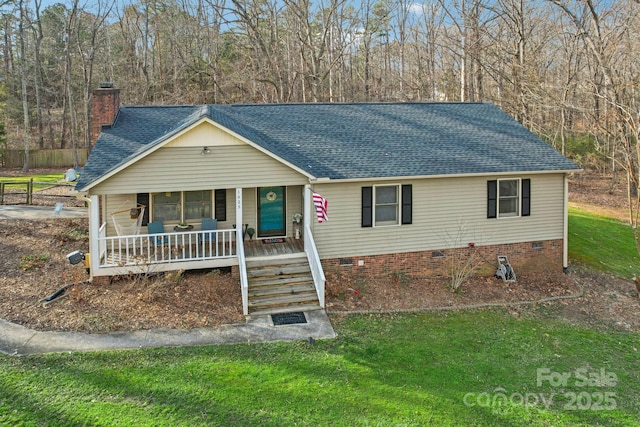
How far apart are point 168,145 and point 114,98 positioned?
4320 mm

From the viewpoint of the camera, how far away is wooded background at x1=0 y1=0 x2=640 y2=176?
27766 mm

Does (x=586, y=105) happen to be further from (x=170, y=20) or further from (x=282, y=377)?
(x=282, y=377)

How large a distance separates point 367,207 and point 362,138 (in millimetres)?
2643

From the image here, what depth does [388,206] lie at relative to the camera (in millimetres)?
13117

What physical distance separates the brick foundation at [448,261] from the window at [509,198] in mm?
970

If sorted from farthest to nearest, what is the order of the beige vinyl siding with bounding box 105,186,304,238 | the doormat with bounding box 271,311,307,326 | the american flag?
1. the beige vinyl siding with bounding box 105,186,304,238
2. the american flag
3. the doormat with bounding box 271,311,307,326

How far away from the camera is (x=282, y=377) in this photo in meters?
8.03

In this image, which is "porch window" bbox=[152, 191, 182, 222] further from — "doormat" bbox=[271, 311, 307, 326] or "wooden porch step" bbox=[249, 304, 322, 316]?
"doormat" bbox=[271, 311, 307, 326]

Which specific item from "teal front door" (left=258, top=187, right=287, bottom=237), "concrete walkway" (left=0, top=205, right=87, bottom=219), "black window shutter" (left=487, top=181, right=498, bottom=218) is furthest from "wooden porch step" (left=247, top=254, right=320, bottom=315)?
"concrete walkway" (left=0, top=205, right=87, bottom=219)

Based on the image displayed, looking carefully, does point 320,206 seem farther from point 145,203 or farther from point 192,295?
point 145,203

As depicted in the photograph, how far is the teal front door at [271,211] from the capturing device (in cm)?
1359

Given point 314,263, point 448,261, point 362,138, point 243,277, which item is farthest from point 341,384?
point 362,138

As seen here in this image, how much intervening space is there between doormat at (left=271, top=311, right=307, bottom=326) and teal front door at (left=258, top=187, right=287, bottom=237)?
355 centimetres

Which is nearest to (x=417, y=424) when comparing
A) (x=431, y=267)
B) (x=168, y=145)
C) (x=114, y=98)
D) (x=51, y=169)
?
(x=431, y=267)
